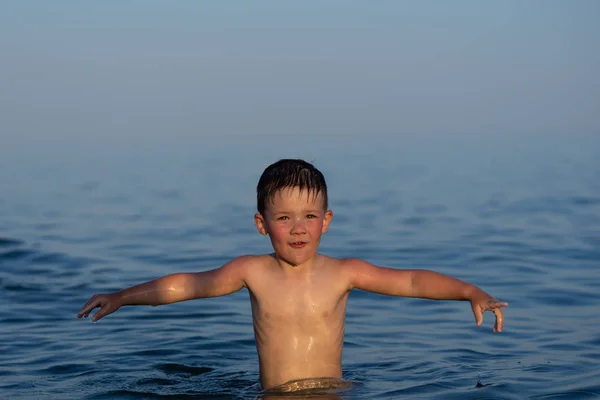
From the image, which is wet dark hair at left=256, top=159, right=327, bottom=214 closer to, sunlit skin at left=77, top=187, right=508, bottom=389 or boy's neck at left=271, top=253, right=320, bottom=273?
sunlit skin at left=77, top=187, right=508, bottom=389

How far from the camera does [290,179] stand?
6.62 meters

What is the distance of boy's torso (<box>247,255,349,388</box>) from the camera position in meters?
6.85

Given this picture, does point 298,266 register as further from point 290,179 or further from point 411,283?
point 411,283

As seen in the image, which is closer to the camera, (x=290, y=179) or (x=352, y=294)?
(x=290, y=179)

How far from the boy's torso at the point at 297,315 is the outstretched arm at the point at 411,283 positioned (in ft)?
0.40

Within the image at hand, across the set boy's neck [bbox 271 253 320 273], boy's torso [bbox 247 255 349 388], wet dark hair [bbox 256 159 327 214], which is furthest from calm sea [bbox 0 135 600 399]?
wet dark hair [bbox 256 159 327 214]

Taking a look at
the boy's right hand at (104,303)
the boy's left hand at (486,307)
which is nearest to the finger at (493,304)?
the boy's left hand at (486,307)

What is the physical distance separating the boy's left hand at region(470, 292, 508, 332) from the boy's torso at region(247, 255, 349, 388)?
983mm

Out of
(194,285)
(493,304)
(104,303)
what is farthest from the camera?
(194,285)

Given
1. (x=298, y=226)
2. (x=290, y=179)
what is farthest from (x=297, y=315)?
(x=290, y=179)

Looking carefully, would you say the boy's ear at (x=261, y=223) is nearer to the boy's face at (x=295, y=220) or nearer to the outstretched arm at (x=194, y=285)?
the boy's face at (x=295, y=220)

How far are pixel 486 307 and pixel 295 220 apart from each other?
4.31 feet

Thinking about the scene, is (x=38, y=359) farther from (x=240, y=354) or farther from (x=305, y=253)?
(x=305, y=253)

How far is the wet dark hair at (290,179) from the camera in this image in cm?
662
